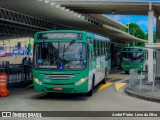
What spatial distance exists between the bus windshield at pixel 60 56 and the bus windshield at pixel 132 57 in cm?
2314

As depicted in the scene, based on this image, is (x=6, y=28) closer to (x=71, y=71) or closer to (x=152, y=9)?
(x=152, y=9)

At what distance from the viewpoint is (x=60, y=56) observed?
54.3 ft

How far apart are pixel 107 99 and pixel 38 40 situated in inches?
154

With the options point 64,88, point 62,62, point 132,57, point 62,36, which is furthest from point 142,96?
point 132,57

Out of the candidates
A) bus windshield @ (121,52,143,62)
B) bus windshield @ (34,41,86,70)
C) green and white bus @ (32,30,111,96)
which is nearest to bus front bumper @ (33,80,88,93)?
green and white bus @ (32,30,111,96)

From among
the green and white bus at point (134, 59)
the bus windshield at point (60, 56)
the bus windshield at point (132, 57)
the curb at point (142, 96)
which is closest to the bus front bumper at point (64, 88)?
the bus windshield at point (60, 56)

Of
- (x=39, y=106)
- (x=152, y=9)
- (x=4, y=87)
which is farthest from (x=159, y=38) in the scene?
(x=39, y=106)

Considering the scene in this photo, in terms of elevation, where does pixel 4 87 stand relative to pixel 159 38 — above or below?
below

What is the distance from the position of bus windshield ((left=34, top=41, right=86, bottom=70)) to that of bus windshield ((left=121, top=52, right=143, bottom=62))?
23137mm

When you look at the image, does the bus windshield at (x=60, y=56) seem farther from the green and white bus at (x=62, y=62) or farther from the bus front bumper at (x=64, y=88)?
the bus front bumper at (x=64, y=88)

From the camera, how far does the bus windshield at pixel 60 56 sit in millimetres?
16453

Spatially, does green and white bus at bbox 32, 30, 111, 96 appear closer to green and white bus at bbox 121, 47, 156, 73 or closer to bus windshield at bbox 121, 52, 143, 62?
green and white bus at bbox 121, 47, 156, 73

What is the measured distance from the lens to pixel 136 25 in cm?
14750

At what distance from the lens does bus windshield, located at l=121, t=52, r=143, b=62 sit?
39250 mm
